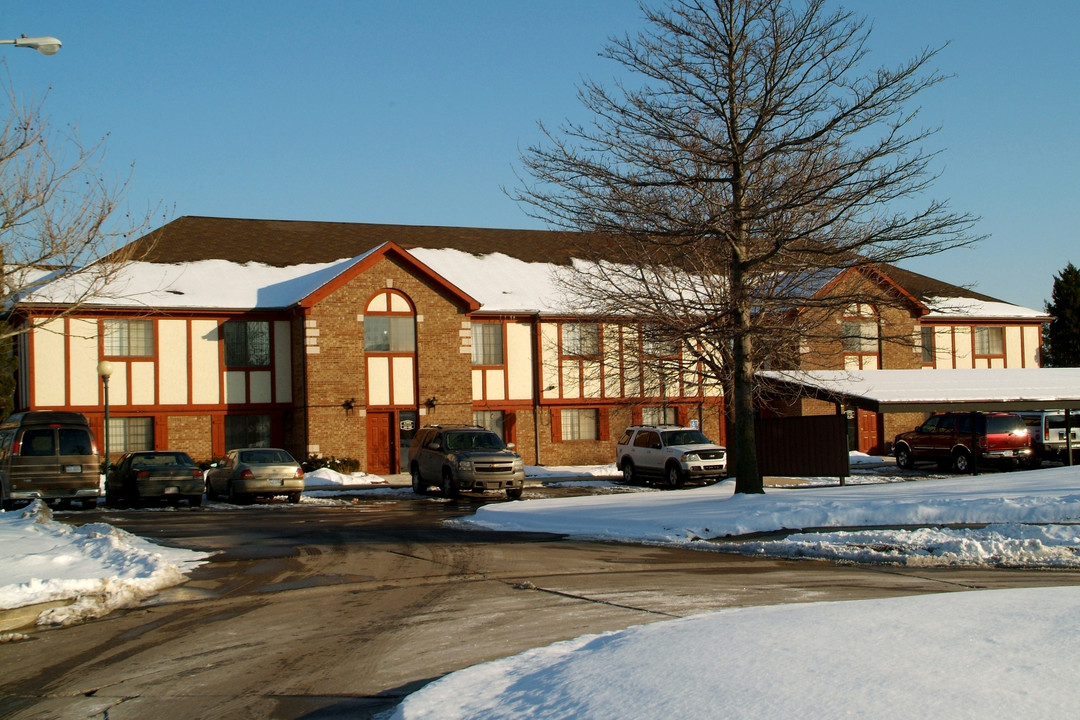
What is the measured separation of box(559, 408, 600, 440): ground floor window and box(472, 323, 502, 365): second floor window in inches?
137

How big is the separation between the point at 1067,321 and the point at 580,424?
3437 centimetres

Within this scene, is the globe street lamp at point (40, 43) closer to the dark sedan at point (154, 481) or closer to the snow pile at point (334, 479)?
the dark sedan at point (154, 481)

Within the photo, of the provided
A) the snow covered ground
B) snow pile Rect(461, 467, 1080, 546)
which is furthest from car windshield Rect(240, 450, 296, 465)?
the snow covered ground

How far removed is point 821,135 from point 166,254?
2725 centimetres

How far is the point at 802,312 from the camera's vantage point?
2166 centimetres

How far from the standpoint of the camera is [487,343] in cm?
3847

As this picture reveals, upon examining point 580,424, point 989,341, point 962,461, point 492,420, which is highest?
point 989,341

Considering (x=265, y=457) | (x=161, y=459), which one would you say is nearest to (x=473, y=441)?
(x=265, y=457)

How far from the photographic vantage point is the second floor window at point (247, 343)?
35.6 metres

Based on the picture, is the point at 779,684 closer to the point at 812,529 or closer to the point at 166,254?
the point at 812,529

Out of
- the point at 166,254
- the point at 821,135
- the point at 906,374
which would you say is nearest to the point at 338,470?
the point at 166,254

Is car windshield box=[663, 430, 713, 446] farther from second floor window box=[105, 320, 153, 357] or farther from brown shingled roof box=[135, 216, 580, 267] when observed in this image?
second floor window box=[105, 320, 153, 357]

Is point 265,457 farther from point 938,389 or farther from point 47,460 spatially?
point 938,389

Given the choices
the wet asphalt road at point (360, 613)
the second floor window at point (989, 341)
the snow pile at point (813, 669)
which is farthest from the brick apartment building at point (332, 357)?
the snow pile at point (813, 669)
